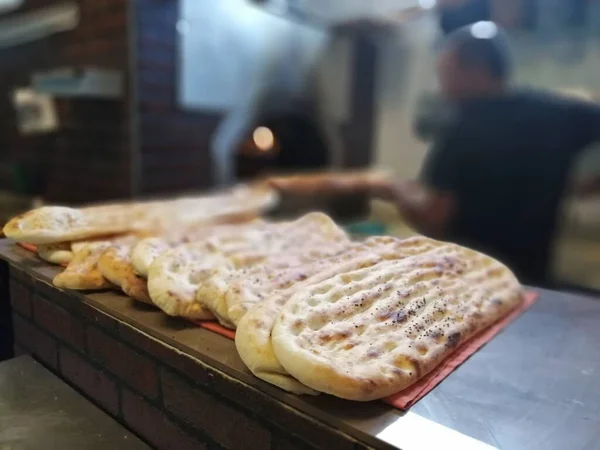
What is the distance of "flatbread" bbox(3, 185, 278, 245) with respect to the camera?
3.20ft

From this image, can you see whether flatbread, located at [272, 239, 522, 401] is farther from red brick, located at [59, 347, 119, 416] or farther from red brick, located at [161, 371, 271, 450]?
red brick, located at [59, 347, 119, 416]

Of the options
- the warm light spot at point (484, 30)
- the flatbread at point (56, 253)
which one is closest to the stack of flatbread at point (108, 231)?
the flatbread at point (56, 253)

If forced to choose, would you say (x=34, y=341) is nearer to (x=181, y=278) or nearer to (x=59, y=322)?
(x=59, y=322)

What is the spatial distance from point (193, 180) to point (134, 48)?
0.74 meters

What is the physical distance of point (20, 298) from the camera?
107 cm

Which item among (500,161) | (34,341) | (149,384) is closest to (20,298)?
(34,341)

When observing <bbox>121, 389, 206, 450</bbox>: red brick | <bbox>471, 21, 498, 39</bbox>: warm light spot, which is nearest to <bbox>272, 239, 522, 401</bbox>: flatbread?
<bbox>121, 389, 206, 450</bbox>: red brick

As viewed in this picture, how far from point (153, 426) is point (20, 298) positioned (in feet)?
1.57

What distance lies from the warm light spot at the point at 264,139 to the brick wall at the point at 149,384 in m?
2.52

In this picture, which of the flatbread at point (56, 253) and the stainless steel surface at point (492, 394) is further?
the flatbread at point (56, 253)

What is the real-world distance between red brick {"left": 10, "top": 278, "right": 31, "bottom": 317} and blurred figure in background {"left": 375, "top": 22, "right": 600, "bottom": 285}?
1159mm

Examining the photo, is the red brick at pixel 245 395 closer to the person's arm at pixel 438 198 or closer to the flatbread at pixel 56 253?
the flatbread at pixel 56 253

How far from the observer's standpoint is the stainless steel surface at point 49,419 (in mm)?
804

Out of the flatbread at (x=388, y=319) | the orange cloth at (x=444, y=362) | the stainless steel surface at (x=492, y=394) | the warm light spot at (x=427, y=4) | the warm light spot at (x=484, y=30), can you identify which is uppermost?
the warm light spot at (x=427, y=4)
